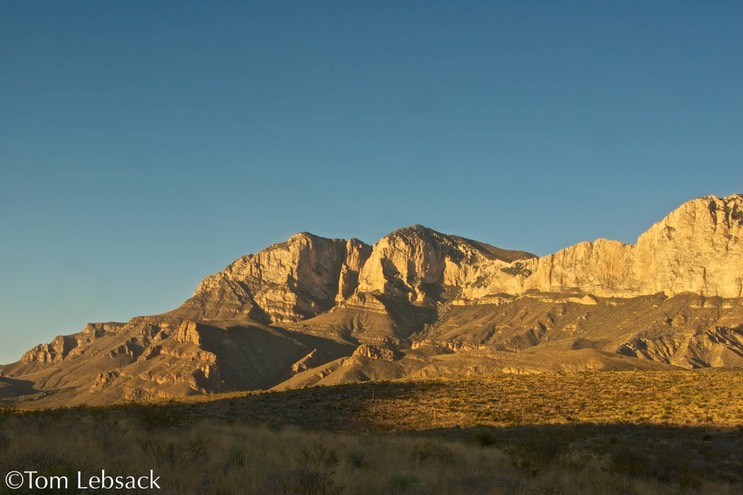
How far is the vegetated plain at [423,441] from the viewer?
511 inches

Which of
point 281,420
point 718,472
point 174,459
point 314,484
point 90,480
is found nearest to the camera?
point 90,480

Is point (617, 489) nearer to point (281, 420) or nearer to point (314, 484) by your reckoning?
point (314, 484)

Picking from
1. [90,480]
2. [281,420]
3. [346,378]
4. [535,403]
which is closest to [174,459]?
[90,480]

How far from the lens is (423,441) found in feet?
78.7

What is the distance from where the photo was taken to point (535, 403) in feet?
162

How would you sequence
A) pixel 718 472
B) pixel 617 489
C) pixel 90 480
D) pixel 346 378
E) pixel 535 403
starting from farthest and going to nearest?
pixel 346 378, pixel 535 403, pixel 718 472, pixel 617 489, pixel 90 480

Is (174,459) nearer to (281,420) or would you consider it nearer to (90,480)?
(90,480)

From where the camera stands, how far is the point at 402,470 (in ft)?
47.6

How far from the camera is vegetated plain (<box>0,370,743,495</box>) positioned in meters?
13.0

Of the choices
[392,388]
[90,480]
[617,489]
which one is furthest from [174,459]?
[392,388]

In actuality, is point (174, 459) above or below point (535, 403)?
above

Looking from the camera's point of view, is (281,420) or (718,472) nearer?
(718,472)

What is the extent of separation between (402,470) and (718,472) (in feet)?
51.5

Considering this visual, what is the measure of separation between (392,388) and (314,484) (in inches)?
1888
